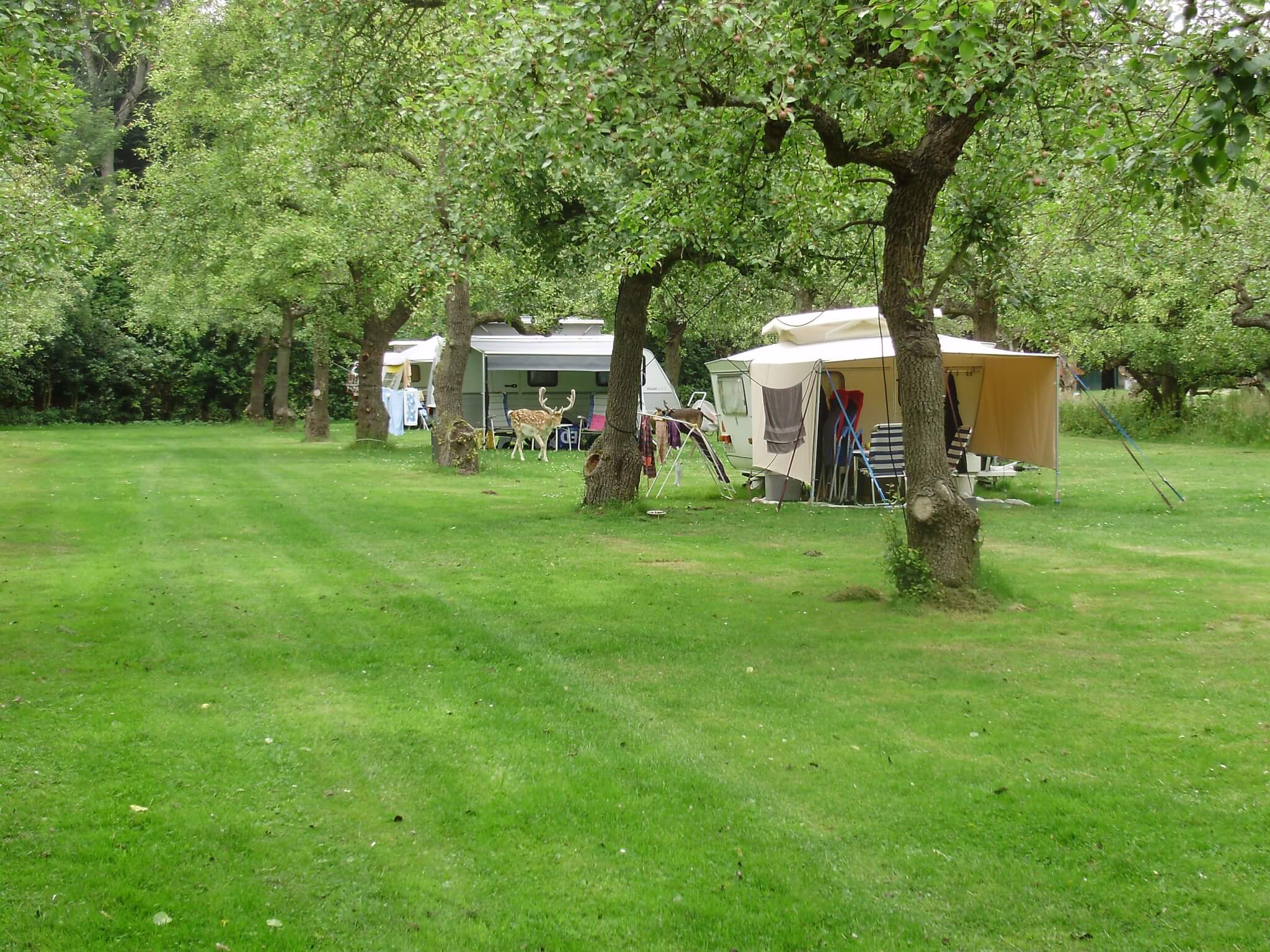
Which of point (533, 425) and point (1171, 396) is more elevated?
point (1171, 396)

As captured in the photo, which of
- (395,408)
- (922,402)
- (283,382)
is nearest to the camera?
(922,402)

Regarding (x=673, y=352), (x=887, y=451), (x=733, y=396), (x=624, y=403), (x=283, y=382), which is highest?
(x=673, y=352)

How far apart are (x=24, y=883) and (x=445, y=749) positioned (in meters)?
1.74

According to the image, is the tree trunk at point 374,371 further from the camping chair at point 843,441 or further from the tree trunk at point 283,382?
the camping chair at point 843,441

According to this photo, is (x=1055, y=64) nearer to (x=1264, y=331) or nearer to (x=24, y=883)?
(x=24, y=883)

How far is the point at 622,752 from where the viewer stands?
4.90 meters

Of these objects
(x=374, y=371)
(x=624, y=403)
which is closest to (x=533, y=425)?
(x=374, y=371)

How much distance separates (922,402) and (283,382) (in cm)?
2427

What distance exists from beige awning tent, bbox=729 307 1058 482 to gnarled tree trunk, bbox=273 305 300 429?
15.0 m

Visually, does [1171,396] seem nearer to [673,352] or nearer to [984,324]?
[984,324]

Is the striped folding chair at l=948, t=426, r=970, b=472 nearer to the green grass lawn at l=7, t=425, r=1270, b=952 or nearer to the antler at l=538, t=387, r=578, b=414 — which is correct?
the green grass lawn at l=7, t=425, r=1270, b=952

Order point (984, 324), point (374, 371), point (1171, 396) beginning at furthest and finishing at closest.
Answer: point (1171, 396)
point (374, 371)
point (984, 324)

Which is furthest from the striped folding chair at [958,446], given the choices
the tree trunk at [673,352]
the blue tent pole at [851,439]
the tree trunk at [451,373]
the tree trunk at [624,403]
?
the tree trunk at [673,352]

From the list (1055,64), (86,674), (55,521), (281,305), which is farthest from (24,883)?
(281,305)
